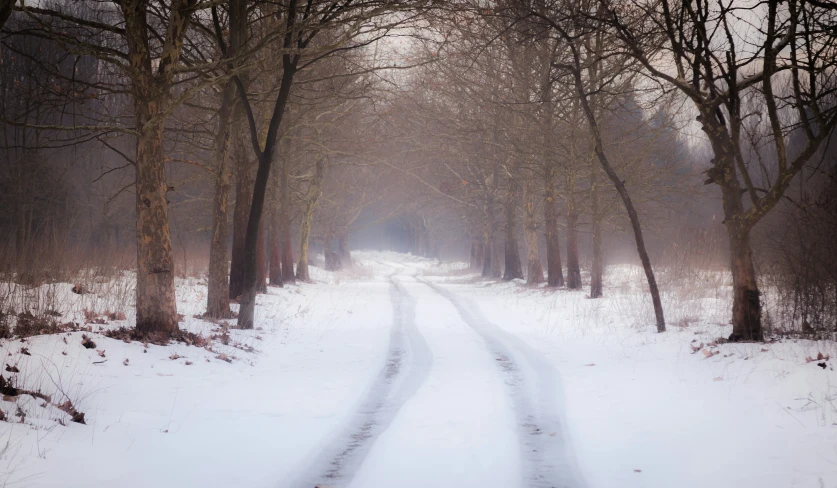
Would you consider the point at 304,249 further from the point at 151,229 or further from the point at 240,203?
the point at 151,229

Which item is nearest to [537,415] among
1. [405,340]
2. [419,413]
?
[419,413]

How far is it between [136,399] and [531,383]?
4465mm

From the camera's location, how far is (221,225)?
11375mm

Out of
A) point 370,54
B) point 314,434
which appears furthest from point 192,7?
point 370,54

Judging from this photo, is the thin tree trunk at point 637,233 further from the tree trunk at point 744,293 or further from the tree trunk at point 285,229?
the tree trunk at point 285,229

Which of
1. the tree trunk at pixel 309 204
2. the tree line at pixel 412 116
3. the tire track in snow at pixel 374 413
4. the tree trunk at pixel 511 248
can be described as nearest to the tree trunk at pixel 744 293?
the tree line at pixel 412 116

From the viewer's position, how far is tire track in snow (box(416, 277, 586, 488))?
414 cm

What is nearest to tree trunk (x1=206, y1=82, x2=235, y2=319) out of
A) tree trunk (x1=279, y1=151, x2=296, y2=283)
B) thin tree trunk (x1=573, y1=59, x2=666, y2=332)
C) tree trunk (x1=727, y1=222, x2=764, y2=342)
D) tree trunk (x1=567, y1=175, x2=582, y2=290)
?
thin tree trunk (x1=573, y1=59, x2=666, y2=332)

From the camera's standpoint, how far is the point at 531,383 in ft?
23.2

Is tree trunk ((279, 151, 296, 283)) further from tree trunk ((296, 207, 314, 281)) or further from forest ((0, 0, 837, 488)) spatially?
forest ((0, 0, 837, 488))

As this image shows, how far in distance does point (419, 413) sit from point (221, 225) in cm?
727

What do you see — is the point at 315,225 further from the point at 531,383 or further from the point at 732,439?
the point at 732,439

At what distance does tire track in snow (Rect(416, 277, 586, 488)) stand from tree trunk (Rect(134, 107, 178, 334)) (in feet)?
16.3

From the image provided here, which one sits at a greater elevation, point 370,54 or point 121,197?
point 370,54
